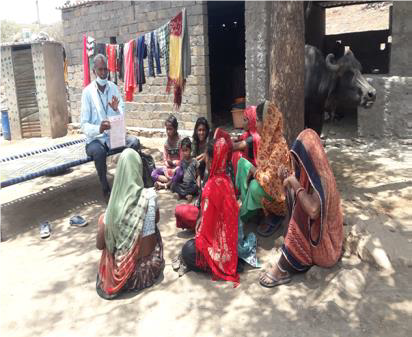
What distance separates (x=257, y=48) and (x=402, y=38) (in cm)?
245

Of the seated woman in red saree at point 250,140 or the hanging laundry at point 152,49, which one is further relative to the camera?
the hanging laundry at point 152,49

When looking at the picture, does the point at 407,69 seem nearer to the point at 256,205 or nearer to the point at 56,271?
the point at 256,205

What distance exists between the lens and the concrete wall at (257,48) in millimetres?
7090

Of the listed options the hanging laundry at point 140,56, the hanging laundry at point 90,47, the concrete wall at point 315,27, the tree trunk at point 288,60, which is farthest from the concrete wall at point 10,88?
the tree trunk at point 288,60

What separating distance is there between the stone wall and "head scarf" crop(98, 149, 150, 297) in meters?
5.54

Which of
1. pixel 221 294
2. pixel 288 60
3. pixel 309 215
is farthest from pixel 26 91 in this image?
pixel 309 215

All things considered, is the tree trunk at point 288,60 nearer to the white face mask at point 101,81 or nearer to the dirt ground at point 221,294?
the dirt ground at point 221,294

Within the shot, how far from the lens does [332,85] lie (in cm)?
535

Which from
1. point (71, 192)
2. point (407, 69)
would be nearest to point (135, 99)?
point (71, 192)

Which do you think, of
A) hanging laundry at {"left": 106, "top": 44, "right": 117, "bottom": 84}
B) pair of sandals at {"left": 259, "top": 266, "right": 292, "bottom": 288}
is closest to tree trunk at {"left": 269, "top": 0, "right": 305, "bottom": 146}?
pair of sandals at {"left": 259, "top": 266, "right": 292, "bottom": 288}

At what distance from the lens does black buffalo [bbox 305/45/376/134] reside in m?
5.20

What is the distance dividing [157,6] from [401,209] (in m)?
6.51

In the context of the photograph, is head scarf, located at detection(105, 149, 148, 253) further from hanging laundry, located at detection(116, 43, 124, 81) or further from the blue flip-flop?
hanging laundry, located at detection(116, 43, 124, 81)

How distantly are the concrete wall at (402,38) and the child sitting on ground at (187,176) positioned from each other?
166 inches
